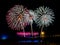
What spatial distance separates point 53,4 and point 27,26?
1.73 m

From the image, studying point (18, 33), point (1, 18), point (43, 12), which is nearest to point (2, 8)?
point (1, 18)

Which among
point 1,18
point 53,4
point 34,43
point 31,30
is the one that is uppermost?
point 53,4

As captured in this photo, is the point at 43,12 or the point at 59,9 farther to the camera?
the point at 59,9

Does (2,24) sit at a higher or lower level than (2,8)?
lower

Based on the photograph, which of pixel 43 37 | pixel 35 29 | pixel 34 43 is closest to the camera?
pixel 34 43

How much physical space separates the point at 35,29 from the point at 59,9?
5.18 feet

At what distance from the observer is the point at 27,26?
908cm

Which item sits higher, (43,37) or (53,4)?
(53,4)

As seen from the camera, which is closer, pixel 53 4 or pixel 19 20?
pixel 19 20

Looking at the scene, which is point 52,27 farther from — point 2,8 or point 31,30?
point 2,8

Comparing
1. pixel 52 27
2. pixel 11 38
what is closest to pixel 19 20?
pixel 11 38

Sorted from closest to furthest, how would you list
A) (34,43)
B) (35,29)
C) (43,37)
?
(34,43), (43,37), (35,29)

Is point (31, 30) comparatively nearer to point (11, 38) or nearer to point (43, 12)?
point (11, 38)

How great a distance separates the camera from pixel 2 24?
28.9 ft
